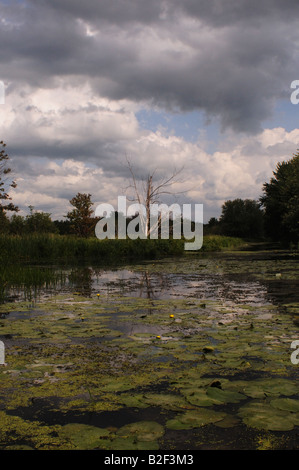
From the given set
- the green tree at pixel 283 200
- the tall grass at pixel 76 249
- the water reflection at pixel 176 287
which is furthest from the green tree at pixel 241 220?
the water reflection at pixel 176 287

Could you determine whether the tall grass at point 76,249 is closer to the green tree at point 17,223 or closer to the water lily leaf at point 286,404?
the water lily leaf at point 286,404

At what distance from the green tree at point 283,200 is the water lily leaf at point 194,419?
30.5 metres

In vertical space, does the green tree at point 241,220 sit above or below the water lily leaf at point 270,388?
above

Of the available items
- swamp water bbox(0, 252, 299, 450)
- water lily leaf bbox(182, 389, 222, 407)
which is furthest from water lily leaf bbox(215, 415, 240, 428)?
water lily leaf bbox(182, 389, 222, 407)

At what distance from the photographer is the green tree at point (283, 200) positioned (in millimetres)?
33188

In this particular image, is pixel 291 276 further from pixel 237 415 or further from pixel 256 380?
pixel 237 415

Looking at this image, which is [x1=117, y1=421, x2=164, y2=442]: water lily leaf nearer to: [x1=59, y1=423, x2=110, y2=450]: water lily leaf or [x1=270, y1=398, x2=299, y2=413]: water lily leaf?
[x1=59, y1=423, x2=110, y2=450]: water lily leaf

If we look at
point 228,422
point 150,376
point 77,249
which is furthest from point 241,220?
point 228,422

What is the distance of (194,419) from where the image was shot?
239cm

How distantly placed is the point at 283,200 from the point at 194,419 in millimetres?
37825

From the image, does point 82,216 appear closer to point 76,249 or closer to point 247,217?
point 76,249
